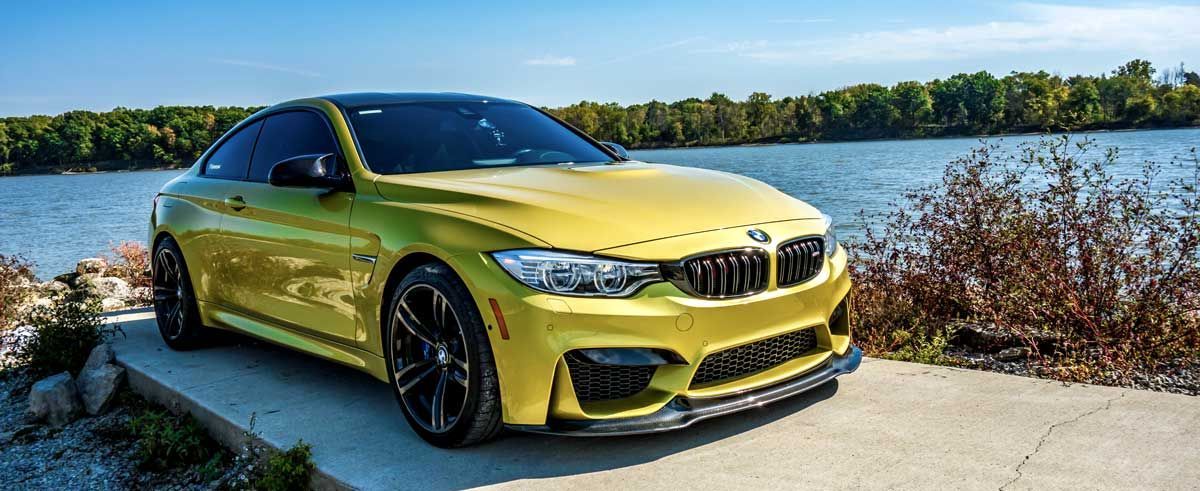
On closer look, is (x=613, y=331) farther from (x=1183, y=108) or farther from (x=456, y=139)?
(x=1183, y=108)

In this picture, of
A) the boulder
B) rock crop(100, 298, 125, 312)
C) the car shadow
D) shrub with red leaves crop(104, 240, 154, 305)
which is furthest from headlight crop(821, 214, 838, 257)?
the boulder

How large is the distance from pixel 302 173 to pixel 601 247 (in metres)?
1.71

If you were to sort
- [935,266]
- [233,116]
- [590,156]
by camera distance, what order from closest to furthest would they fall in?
1. [590,156]
2. [935,266]
3. [233,116]

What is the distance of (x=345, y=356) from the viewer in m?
4.46

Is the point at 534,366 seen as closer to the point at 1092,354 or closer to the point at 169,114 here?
the point at 1092,354

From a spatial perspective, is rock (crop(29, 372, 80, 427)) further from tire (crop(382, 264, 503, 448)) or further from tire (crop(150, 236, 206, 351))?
tire (crop(382, 264, 503, 448))

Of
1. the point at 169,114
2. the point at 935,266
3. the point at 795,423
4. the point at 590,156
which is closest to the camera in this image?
the point at 795,423

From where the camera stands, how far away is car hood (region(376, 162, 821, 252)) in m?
3.54

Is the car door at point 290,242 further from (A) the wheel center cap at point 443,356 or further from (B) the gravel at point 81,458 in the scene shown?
(B) the gravel at point 81,458

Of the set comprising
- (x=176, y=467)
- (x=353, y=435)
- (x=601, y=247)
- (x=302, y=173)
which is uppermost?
(x=302, y=173)

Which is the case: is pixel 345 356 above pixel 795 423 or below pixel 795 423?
above

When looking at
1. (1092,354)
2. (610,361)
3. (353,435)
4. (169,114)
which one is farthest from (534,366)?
(169,114)

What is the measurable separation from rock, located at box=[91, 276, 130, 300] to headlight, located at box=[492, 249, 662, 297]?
952 centimetres

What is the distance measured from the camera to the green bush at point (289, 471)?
3738 millimetres
